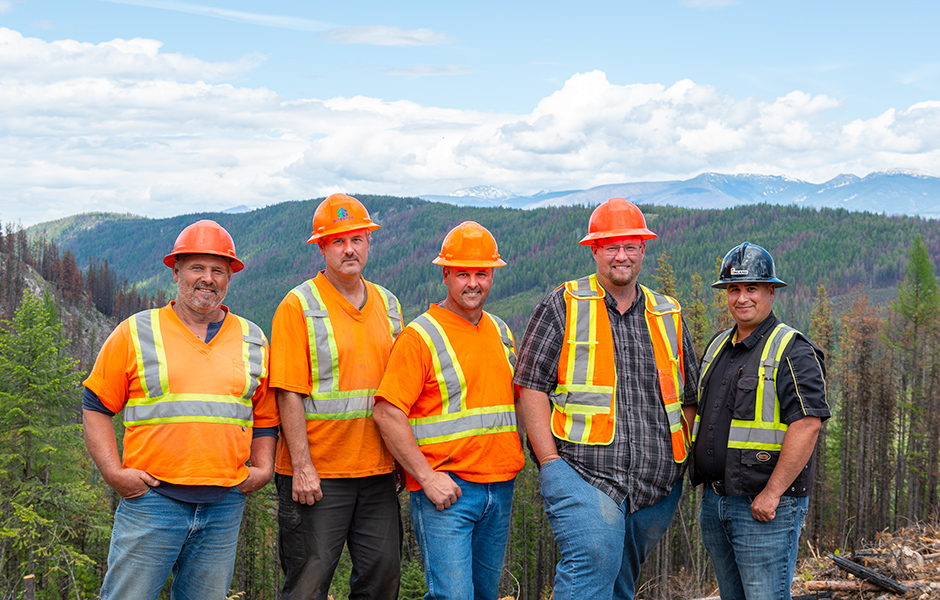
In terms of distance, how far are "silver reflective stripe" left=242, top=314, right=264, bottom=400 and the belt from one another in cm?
284

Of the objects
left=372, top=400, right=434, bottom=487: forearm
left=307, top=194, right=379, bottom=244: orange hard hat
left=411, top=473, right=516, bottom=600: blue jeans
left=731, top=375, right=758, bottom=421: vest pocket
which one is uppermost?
left=307, top=194, right=379, bottom=244: orange hard hat

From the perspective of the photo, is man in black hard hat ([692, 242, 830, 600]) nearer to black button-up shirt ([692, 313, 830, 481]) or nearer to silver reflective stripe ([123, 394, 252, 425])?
black button-up shirt ([692, 313, 830, 481])

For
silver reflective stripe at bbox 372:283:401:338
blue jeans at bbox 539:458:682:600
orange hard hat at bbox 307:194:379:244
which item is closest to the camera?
blue jeans at bbox 539:458:682:600

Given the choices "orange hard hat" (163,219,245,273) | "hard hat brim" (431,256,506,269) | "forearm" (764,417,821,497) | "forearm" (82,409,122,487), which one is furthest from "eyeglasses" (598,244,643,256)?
"forearm" (82,409,122,487)

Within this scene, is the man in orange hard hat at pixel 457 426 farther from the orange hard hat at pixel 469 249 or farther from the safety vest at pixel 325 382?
the safety vest at pixel 325 382

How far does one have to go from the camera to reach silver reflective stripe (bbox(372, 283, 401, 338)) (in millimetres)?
4449

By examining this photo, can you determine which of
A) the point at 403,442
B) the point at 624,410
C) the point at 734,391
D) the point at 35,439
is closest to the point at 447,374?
the point at 403,442

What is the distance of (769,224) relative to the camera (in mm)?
173250

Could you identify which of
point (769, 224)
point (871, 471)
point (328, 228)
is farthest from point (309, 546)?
point (769, 224)

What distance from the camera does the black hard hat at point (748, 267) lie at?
13.4ft

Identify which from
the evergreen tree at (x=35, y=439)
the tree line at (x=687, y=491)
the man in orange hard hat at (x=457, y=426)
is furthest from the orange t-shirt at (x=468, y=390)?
the evergreen tree at (x=35, y=439)

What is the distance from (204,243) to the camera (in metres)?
3.82

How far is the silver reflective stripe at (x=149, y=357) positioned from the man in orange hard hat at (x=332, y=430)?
0.63 meters

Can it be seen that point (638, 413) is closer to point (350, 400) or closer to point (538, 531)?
point (350, 400)
